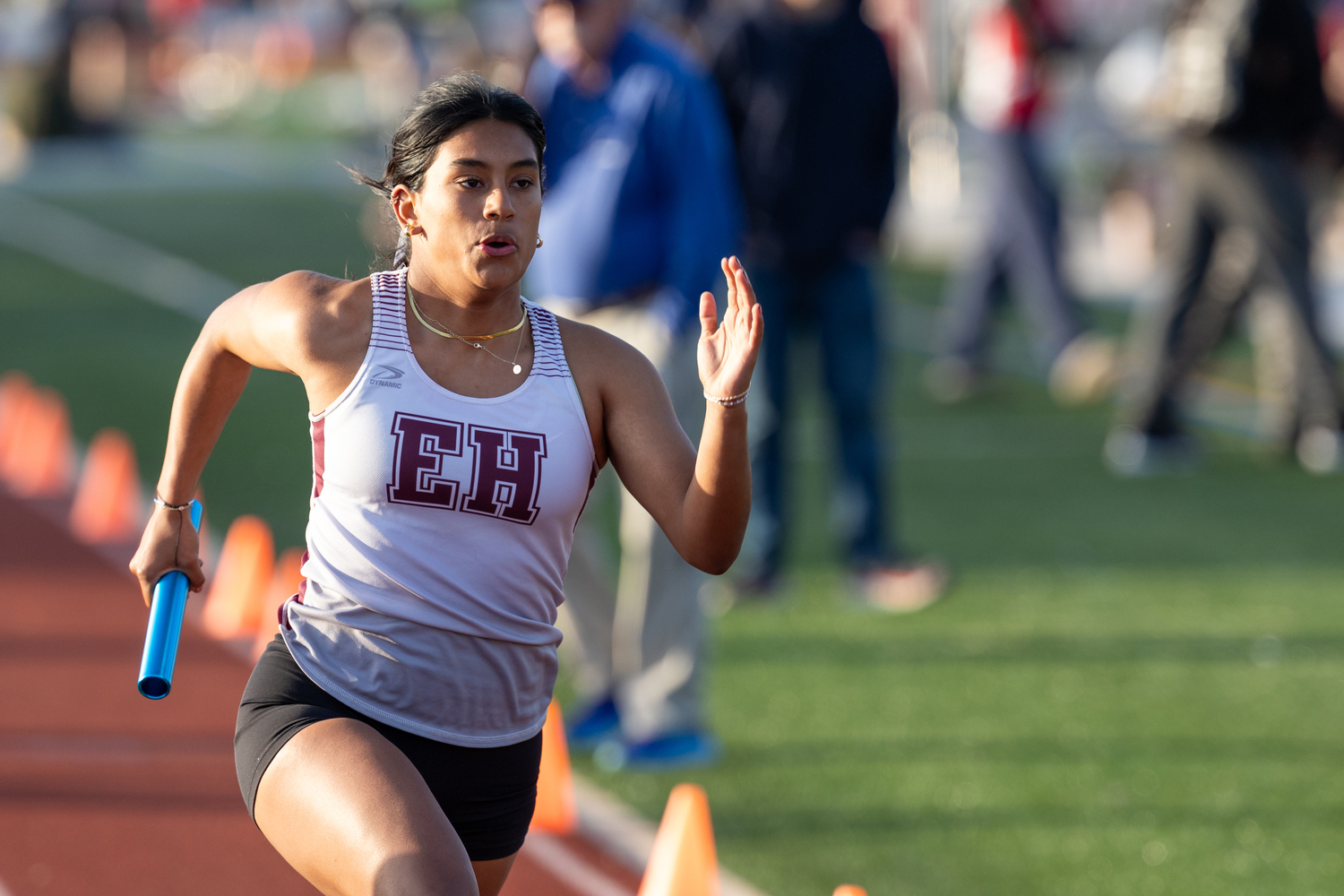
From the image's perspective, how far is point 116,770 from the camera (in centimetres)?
573

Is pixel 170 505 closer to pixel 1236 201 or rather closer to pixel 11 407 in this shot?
pixel 1236 201

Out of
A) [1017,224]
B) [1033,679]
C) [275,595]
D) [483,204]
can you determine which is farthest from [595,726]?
[1017,224]

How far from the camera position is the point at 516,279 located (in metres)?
3.15

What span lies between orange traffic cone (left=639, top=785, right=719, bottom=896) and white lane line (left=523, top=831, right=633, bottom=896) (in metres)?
0.46

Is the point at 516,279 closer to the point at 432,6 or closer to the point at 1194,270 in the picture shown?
the point at 1194,270

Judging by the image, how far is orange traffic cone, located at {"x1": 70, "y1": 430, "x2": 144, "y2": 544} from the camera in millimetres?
8742

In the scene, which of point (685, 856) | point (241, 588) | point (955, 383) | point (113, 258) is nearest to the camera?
point (685, 856)

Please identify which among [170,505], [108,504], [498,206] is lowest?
[108,504]

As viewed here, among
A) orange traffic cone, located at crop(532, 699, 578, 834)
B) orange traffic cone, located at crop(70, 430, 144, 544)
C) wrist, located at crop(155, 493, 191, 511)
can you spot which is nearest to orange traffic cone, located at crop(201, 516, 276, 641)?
orange traffic cone, located at crop(70, 430, 144, 544)

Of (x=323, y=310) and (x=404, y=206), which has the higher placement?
(x=404, y=206)

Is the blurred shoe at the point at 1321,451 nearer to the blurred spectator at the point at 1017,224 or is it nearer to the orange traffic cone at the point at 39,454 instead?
the blurred spectator at the point at 1017,224

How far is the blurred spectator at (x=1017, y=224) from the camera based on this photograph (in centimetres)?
1179

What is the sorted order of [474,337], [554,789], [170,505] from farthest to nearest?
[554,789] < [170,505] < [474,337]

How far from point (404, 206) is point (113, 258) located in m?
17.1
